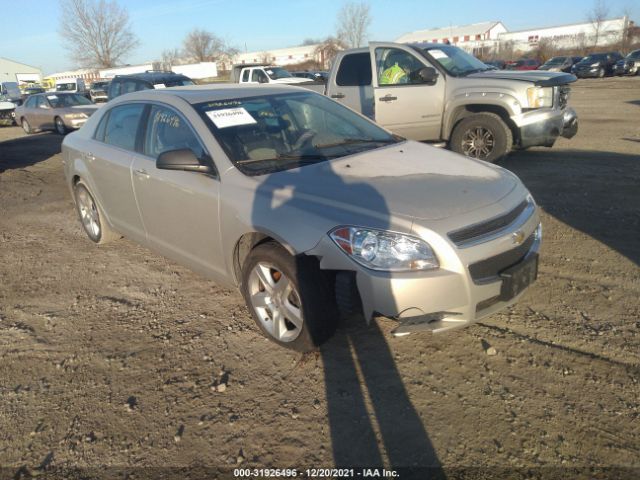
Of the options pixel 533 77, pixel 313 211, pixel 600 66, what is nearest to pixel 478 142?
pixel 533 77

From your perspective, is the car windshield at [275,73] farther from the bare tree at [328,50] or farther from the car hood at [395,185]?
the bare tree at [328,50]

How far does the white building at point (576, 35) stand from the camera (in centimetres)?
5194

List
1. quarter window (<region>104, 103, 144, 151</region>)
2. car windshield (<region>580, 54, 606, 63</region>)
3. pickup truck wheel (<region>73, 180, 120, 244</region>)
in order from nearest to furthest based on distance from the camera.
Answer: quarter window (<region>104, 103, 144, 151</region>), pickup truck wheel (<region>73, 180, 120, 244</region>), car windshield (<region>580, 54, 606, 63</region>)

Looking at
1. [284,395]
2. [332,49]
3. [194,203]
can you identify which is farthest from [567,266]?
[332,49]

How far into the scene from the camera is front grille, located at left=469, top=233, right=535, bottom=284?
2.64m

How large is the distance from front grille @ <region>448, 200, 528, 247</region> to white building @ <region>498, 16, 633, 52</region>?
184 feet

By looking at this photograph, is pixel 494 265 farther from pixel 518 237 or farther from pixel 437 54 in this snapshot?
pixel 437 54

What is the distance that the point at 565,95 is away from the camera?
23.7 feet

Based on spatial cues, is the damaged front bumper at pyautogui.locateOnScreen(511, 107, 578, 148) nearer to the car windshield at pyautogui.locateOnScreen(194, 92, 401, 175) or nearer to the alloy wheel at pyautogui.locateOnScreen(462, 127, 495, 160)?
the alloy wheel at pyautogui.locateOnScreen(462, 127, 495, 160)

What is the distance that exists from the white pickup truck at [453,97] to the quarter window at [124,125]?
13.5 ft

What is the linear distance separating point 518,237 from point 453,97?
4.84 metres

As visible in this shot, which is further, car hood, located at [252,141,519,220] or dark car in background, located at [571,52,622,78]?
dark car in background, located at [571,52,622,78]

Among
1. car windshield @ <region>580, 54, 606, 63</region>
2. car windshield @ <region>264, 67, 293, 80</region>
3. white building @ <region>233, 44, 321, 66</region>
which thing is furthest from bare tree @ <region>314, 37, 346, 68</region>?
car windshield @ <region>264, 67, 293, 80</region>

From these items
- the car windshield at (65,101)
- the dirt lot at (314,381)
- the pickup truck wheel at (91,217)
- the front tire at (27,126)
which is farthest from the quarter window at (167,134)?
the front tire at (27,126)
